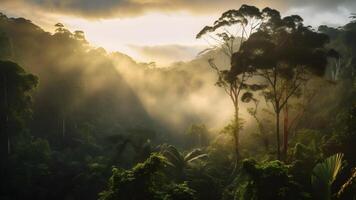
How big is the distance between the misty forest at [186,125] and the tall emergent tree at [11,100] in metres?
0.09

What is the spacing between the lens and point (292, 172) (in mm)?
24625

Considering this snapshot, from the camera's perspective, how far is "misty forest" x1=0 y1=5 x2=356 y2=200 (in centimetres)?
1683

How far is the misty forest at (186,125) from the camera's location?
16.8 meters

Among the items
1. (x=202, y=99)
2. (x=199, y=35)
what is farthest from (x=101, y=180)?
(x=202, y=99)

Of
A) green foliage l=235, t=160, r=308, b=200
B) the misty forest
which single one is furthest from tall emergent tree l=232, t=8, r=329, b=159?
green foliage l=235, t=160, r=308, b=200

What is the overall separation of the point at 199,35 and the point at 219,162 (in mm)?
10108

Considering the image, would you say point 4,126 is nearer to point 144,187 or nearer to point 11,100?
point 11,100

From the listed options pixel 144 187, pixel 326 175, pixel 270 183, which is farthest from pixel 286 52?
pixel 326 175

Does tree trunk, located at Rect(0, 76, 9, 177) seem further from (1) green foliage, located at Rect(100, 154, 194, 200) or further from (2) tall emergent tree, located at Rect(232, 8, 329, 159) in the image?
(1) green foliage, located at Rect(100, 154, 194, 200)

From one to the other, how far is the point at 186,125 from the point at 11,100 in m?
33.0

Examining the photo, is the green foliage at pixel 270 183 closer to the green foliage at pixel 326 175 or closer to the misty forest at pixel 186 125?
the misty forest at pixel 186 125

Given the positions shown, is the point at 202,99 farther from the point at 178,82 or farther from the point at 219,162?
the point at 219,162

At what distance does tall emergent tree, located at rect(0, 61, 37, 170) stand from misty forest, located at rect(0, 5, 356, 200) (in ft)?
0.30

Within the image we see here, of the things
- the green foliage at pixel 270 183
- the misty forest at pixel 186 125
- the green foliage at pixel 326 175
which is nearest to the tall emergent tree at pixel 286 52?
the misty forest at pixel 186 125
